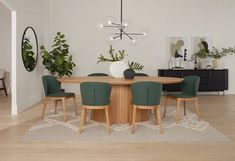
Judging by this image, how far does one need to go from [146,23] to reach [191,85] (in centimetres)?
367

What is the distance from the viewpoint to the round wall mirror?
5.63 meters

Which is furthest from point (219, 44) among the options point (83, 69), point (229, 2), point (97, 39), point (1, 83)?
point (1, 83)

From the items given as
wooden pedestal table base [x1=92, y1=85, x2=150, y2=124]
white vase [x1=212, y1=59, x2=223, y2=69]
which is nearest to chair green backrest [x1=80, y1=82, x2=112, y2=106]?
wooden pedestal table base [x1=92, y1=85, x2=150, y2=124]

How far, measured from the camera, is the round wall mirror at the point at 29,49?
5630mm

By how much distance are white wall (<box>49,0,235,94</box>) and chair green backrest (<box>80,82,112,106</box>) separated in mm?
4201

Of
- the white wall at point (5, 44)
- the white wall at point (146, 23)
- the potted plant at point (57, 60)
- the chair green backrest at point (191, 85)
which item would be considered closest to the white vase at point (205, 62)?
the white wall at point (146, 23)

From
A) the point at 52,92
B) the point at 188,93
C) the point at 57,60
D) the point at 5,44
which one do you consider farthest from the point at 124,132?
the point at 5,44

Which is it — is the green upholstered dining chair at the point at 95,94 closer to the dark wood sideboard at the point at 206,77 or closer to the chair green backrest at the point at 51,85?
the chair green backrest at the point at 51,85

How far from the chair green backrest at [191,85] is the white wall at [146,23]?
3.15 meters

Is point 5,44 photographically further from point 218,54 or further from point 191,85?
point 218,54

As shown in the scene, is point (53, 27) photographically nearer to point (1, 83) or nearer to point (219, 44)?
point (1, 83)

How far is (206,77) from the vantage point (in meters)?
7.51

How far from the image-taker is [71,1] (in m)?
7.74

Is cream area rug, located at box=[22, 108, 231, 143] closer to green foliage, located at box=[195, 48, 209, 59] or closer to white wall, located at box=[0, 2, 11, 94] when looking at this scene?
green foliage, located at box=[195, 48, 209, 59]
